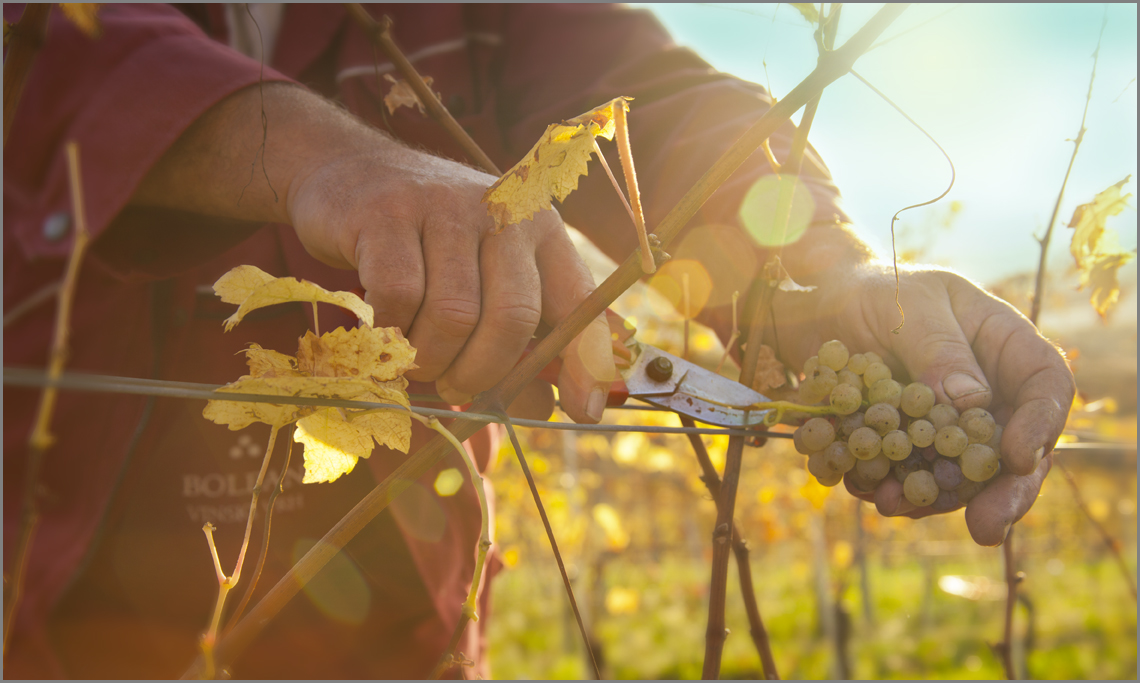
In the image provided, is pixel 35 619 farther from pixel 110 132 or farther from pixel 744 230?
pixel 744 230

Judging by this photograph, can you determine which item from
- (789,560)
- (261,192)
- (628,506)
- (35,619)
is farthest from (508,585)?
(261,192)

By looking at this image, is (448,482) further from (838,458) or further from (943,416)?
(943,416)

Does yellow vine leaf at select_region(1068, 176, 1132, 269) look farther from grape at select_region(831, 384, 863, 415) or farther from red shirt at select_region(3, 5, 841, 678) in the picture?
grape at select_region(831, 384, 863, 415)

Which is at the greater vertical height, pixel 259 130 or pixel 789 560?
pixel 259 130

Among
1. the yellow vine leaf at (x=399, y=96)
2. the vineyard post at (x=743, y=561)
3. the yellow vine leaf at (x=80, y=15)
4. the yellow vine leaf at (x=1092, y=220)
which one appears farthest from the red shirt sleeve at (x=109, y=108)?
the yellow vine leaf at (x=1092, y=220)

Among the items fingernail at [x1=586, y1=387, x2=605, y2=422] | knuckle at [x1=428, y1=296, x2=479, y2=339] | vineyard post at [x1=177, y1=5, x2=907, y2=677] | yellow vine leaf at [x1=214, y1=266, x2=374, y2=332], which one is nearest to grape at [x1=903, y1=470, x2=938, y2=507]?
fingernail at [x1=586, y1=387, x2=605, y2=422]

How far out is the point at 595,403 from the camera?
0.97 meters

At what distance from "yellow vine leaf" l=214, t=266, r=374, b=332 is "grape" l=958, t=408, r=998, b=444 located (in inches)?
32.9

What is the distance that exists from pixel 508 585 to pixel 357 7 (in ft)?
28.1

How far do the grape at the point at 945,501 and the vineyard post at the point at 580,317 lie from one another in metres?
0.63

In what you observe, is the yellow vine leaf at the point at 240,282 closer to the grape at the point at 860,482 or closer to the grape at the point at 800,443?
the grape at the point at 800,443

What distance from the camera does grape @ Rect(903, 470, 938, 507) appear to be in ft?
3.09

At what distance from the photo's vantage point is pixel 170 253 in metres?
1.12

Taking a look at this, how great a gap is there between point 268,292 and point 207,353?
0.89 metres
